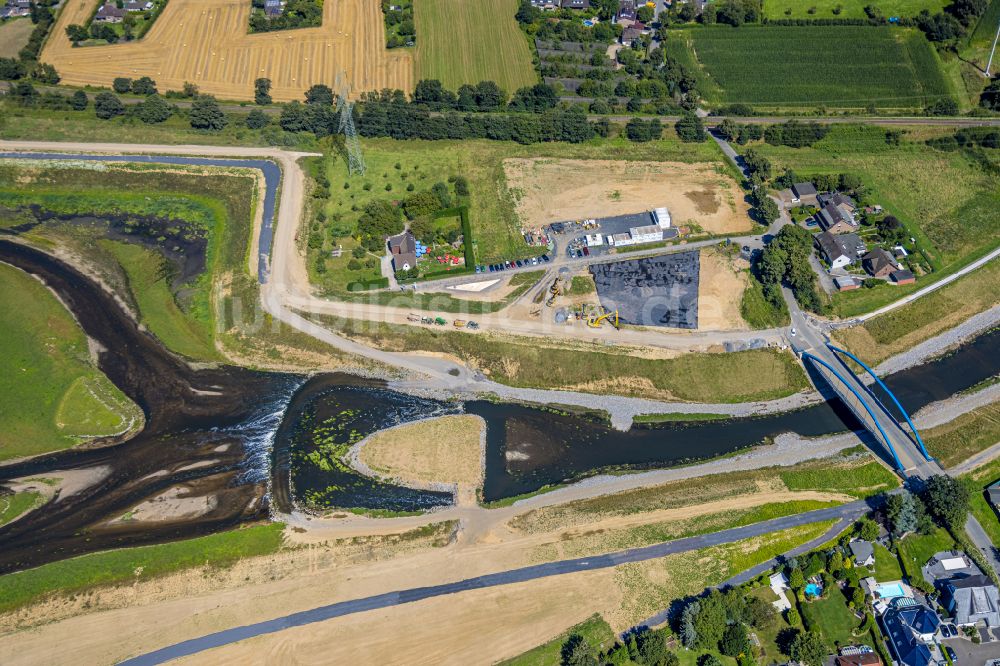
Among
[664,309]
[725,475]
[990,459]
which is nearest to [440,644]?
[725,475]

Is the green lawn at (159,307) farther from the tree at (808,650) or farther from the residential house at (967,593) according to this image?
the residential house at (967,593)

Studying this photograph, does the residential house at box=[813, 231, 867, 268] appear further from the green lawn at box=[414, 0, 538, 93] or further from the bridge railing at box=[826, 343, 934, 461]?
the green lawn at box=[414, 0, 538, 93]

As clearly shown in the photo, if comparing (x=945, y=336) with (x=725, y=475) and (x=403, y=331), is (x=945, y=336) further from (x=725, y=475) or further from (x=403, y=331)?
(x=403, y=331)

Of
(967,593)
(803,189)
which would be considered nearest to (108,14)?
(803,189)

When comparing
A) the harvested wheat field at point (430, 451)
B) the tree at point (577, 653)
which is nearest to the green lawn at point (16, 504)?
the harvested wheat field at point (430, 451)

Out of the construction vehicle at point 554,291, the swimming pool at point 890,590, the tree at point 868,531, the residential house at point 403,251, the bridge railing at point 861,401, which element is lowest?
the swimming pool at point 890,590

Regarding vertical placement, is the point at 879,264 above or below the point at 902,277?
above

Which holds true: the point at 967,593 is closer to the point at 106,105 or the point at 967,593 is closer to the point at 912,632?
the point at 912,632
